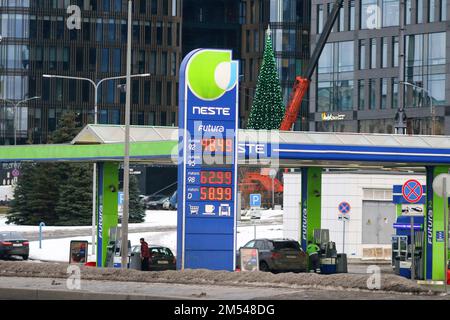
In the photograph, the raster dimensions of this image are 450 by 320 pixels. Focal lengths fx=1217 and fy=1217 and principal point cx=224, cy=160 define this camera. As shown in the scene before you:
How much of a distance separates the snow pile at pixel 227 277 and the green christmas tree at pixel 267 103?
82725 millimetres

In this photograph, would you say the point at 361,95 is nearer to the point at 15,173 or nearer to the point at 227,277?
the point at 15,173

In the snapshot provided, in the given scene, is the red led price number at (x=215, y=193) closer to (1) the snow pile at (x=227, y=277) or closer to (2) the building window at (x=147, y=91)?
(1) the snow pile at (x=227, y=277)

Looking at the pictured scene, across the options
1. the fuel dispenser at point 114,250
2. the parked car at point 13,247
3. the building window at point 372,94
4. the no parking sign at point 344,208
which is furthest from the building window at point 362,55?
the fuel dispenser at point 114,250

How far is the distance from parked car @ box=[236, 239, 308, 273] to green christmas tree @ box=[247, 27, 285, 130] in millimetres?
74571

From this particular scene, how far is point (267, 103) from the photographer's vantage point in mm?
118125

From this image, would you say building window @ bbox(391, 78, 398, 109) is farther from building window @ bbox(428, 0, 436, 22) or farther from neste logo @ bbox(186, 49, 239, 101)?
neste logo @ bbox(186, 49, 239, 101)

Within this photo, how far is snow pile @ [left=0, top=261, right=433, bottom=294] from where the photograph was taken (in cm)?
2655

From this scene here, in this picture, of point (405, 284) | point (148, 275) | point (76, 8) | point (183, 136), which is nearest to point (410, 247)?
point (183, 136)

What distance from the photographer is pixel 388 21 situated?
333 feet

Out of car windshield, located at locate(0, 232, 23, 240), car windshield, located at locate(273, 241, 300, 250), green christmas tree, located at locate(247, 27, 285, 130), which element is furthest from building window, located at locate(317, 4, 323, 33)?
car windshield, located at locate(273, 241, 300, 250)

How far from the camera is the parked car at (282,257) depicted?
41594 mm

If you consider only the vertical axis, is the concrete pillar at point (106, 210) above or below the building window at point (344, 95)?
below

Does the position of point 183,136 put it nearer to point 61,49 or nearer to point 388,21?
point 388,21
